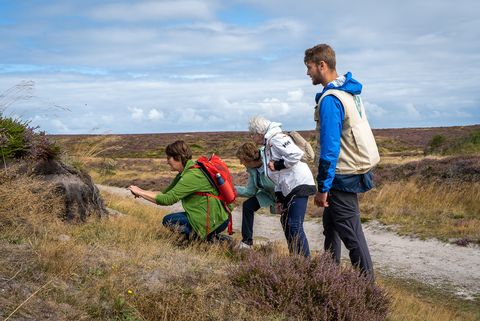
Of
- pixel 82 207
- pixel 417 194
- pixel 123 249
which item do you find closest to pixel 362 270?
pixel 123 249

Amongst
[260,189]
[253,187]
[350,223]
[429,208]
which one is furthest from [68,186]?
[429,208]

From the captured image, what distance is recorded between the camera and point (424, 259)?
9297mm

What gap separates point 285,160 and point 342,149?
1008 millimetres

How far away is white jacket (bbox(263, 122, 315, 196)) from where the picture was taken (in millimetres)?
5852

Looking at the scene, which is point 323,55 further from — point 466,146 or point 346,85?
point 466,146

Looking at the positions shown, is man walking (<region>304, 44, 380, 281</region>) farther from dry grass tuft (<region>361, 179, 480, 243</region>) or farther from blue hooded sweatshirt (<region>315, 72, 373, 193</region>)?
dry grass tuft (<region>361, 179, 480, 243</region>)

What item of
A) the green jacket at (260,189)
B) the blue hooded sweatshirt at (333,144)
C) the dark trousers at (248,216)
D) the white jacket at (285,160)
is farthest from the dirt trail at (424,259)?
the blue hooded sweatshirt at (333,144)

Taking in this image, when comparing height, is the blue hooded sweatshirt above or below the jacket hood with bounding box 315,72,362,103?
below

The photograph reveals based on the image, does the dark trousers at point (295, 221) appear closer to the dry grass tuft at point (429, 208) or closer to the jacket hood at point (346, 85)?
the jacket hood at point (346, 85)

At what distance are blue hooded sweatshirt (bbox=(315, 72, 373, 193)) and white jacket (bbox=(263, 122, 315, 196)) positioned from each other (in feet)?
3.11

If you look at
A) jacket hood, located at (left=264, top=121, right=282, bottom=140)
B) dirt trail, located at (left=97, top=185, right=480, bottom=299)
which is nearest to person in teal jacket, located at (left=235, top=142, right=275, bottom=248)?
jacket hood, located at (left=264, top=121, right=282, bottom=140)

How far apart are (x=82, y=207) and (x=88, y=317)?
4318 mm

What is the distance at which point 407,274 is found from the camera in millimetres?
8445

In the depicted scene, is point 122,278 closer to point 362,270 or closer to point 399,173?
point 362,270
